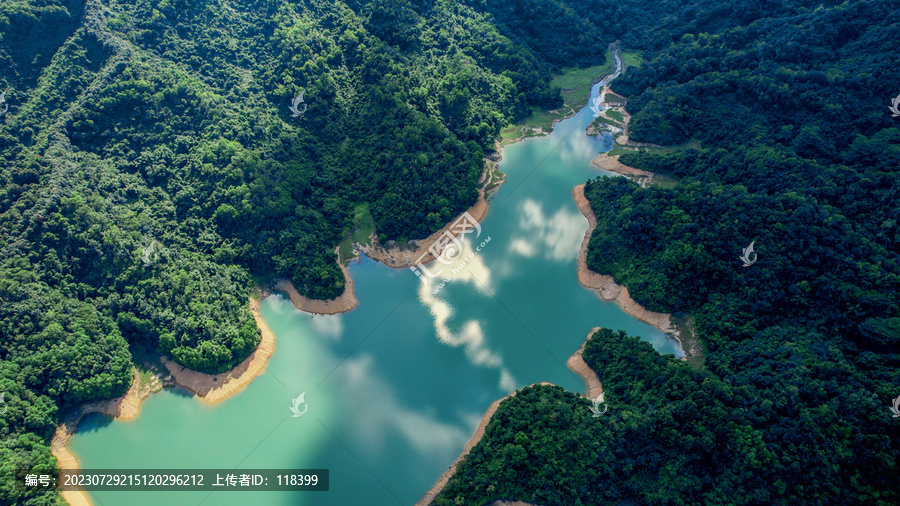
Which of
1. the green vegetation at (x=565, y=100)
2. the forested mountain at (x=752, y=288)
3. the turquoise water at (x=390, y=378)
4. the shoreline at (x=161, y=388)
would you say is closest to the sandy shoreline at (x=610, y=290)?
the turquoise water at (x=390, y=378)

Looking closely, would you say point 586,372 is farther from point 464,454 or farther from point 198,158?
point 198,158

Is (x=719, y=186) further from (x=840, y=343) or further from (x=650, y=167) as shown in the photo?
(x=840, y=343)

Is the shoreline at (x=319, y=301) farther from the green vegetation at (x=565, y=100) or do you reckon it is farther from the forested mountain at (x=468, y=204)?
the green vegetation at (x=565, y=100)

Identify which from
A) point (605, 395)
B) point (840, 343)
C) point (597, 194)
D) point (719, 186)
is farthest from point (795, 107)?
point (605, 395)

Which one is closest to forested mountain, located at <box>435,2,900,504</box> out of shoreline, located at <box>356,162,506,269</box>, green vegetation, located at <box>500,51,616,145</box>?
green vegetation, located at <box>500,51,616,145</box>

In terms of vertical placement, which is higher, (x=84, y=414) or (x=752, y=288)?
(x=752, y=288)

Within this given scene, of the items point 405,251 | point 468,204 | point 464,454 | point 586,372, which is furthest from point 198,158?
point 586,372
